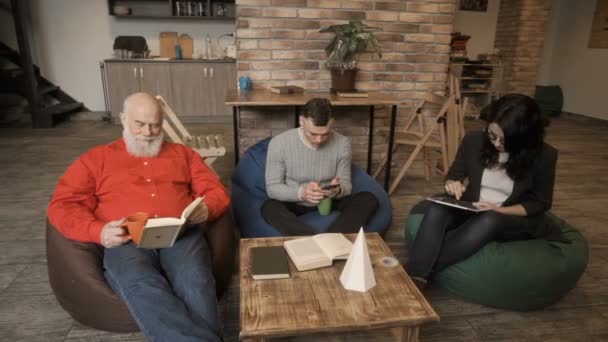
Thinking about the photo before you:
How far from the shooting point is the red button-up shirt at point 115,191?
1784 mm

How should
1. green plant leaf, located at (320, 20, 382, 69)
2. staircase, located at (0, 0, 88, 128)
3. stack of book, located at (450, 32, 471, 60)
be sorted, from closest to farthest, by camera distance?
green plant leaf, located at (320, 20, 382, 69)
staircase, located at (0, 0, 88, 128)
stack of book, located at (450, 32, 471, 60)

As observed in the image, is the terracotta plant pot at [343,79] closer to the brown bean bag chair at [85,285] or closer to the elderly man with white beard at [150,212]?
the elderly man with white beard at [150,212]

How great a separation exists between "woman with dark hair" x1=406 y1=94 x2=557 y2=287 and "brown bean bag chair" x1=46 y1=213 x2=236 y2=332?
41.9 inches

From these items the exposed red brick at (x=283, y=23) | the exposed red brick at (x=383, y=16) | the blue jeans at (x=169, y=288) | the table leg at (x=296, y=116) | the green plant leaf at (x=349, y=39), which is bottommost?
the blue jeans at (x=169, y=288)

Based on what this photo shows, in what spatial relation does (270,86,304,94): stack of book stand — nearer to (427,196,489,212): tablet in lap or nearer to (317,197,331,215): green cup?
(317,197,331,215): green cup

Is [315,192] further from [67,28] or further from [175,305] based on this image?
[67,28]

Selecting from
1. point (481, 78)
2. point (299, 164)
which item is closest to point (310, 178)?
point (299, 164)

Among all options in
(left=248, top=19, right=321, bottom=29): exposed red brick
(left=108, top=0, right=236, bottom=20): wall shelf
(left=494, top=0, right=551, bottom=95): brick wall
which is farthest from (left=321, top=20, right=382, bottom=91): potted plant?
(left=494, top=0, right=551, bottom=95): brick wall

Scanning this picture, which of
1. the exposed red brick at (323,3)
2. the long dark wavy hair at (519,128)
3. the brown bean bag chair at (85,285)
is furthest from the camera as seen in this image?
the exposed red brick at (323,3)

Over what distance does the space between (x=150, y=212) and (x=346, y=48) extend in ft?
7.07

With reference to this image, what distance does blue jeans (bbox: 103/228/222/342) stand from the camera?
4.74 feet

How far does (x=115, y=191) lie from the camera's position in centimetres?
190

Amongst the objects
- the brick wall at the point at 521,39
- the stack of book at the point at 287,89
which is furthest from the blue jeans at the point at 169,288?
the brick wall at the point at 521,39

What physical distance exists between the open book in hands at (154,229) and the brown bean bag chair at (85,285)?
25cm
